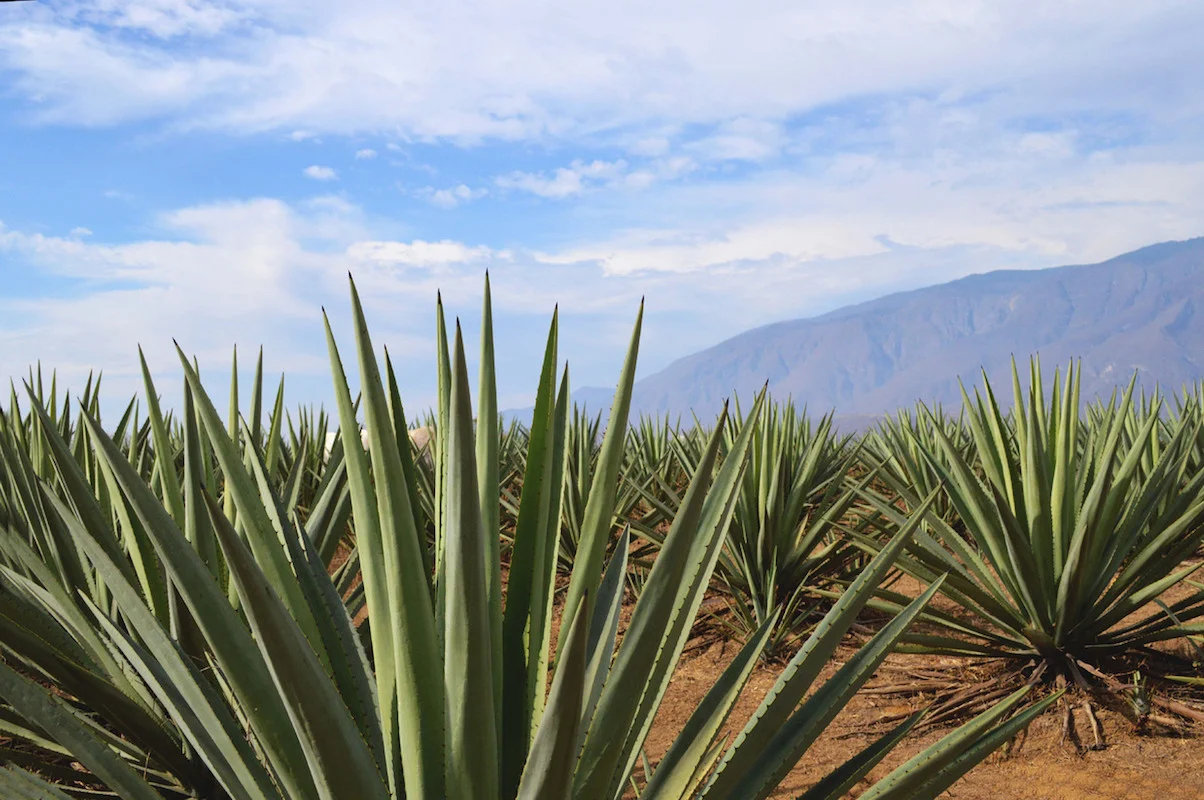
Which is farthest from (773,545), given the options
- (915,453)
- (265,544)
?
(265,544)

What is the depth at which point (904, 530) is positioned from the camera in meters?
1.26

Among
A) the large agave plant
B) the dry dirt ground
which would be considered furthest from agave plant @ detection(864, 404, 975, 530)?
the large agave plant

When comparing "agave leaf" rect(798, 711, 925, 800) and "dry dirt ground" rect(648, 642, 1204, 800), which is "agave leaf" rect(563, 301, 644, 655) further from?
"dry dirt ground" rect(648, 642, 1204, 800)

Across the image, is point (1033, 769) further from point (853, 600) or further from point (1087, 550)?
point (853, 600)

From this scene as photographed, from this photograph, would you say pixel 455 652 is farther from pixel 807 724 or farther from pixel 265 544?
pixel 807 724

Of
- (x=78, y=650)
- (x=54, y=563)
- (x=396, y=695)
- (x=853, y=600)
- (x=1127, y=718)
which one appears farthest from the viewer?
(x=1127, y=718)

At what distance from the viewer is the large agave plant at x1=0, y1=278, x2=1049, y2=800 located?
100cm

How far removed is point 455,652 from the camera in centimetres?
102

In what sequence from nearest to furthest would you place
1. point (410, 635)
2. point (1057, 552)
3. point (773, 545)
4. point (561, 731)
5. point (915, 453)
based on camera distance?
1. point (561, 731)
2. point (410, 635)
3. point (1057, 552)
4. point (773, 545)
5. point (915, 453)

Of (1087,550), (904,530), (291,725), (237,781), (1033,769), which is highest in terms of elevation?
(904,530)

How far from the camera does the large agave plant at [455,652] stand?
995 millimetres

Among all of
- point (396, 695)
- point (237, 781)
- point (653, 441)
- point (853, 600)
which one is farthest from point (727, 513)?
point (653, 441)

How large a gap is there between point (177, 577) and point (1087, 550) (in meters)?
2.91

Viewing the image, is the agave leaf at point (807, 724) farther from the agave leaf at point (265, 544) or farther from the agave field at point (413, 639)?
the agave leaf at point (265, 544)
